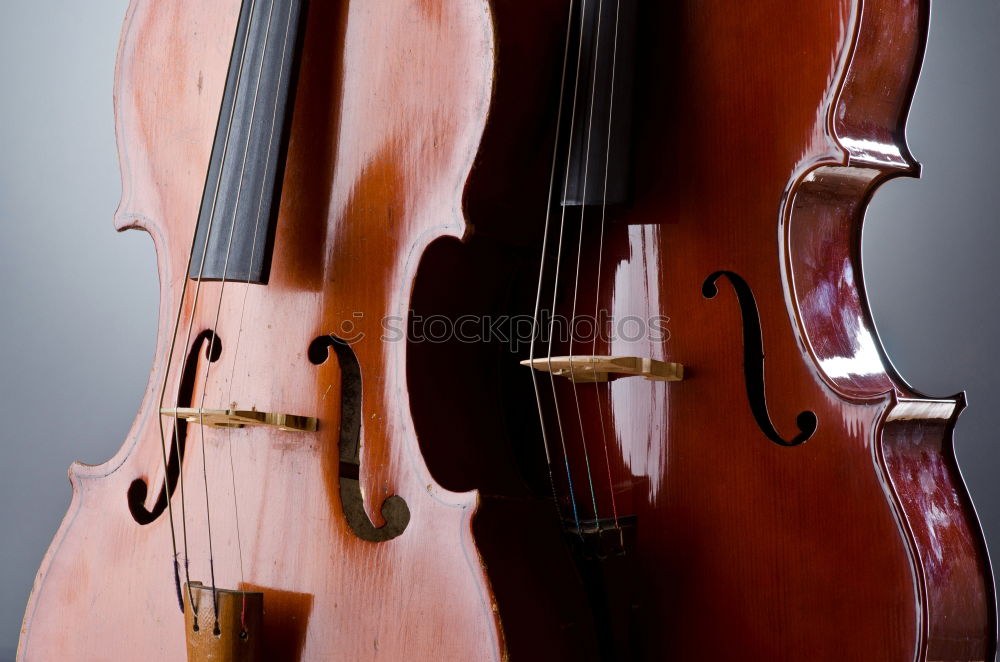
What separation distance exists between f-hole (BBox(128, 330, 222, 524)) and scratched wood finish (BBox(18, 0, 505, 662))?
0.04ft

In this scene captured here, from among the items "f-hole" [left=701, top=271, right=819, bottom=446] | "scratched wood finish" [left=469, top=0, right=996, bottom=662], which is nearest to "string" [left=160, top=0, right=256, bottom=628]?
"scratched wood finish" [left=469, top=0, right=996, bottom=662]

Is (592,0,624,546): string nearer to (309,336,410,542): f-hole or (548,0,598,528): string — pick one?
(548,0,598,528): string

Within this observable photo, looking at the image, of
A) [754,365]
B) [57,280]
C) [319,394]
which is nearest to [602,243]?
[754,365]

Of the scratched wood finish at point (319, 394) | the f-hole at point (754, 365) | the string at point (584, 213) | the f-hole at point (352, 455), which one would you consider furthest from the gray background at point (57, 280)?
the f-hole at point (754, 365)

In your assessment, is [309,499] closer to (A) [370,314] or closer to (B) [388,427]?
(B) [388,427]

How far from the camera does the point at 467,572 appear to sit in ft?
3.28

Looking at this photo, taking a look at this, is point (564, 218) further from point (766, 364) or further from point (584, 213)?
point (766, 364)

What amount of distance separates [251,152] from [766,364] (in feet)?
2.26

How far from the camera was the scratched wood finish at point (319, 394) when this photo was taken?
3.46 ft

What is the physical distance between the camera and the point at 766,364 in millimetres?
1127

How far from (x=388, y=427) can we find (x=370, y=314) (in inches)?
5.6

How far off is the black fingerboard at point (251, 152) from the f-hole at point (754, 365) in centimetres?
56

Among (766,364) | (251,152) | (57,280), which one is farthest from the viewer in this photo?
(57,280)

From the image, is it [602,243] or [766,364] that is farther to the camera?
[602,243]
